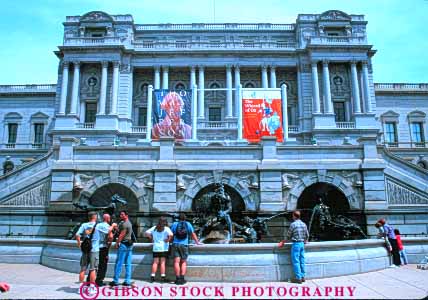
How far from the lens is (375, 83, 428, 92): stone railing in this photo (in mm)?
53375

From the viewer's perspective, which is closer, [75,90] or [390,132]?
[75,90]

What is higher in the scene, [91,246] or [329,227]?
[329,227]

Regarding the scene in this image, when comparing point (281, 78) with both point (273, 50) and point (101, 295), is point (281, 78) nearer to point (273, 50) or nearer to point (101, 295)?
point (273, 50)

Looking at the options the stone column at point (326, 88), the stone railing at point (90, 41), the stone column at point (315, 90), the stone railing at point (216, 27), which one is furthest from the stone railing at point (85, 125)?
the stone column at point (326, 88)

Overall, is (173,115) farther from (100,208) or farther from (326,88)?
(326,88)

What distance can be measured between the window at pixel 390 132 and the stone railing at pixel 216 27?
764 inches

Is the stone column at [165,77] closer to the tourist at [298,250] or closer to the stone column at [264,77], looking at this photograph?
the stone column at [264,77]

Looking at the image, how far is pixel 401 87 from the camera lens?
177 ft

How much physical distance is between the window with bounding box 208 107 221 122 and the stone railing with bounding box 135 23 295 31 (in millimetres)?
12508

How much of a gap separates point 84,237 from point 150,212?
8.81 m

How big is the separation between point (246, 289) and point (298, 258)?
1696 mm

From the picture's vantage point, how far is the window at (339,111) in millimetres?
48375

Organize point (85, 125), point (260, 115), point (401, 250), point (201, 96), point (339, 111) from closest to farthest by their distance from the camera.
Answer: point (401, 250)
point (260, 115)
point (85, 125)
point (201, 96)
point (339, 111)

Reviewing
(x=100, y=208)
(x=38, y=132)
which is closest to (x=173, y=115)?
(x=100, y=208)
